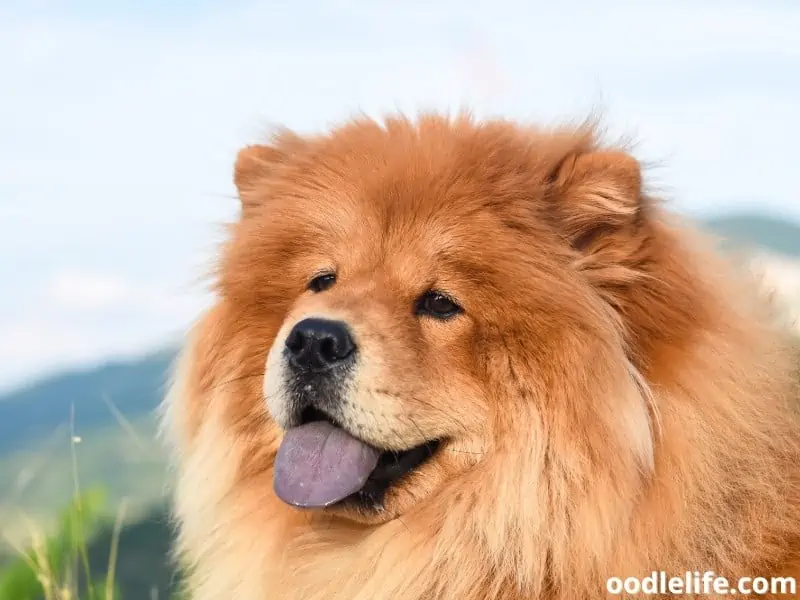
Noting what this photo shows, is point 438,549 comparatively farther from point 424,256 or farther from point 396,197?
point 396,197

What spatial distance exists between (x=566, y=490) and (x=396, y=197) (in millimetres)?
1205

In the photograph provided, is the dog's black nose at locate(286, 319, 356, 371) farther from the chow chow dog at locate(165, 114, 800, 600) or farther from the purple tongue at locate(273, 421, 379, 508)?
the purple tongue at locate(273, 421, 379, 508)

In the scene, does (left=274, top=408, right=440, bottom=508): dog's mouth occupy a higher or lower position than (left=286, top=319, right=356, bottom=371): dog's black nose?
lower

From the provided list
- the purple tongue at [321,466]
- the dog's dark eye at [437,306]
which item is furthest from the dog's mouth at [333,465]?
the dog's dark eye at [437,306]

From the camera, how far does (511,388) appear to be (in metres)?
3.22

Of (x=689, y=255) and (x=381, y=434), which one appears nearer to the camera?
(x=381, y=434)

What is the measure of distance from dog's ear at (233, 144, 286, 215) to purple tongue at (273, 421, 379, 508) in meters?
1.11

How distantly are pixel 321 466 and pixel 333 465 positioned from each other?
0.15 feet

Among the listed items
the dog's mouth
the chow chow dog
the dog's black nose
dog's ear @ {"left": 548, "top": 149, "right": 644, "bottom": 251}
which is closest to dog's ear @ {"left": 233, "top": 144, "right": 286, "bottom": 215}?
the chow chow dog

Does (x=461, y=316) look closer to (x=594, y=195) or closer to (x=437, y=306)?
(x=437, y=306)

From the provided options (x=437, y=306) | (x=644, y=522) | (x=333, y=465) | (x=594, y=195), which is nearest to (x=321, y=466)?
(x=333, y=465)

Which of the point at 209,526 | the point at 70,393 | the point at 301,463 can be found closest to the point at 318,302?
the point at 301,463

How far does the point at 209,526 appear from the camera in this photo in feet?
12.7

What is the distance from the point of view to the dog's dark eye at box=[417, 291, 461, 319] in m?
3.32
